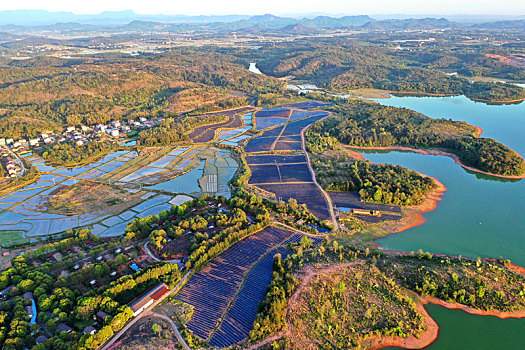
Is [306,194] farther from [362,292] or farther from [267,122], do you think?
[267,122]

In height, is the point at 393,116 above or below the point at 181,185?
above

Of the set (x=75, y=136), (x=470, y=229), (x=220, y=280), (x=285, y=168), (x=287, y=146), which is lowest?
(x=220, y=280)

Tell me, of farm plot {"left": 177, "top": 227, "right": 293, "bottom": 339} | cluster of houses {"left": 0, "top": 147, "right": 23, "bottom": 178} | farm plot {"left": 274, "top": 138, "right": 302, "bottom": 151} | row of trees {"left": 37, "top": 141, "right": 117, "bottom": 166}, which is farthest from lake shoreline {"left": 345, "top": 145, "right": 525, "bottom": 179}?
cluster of houses {"left": 0, "top": 147, "right": 23, "bottom": 178}

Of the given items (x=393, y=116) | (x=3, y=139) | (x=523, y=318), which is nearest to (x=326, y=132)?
(x=393, y=116)

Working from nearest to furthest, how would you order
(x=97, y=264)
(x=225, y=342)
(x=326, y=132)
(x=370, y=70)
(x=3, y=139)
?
(x=225, y=342) → (x=97, y=264) → (x=3, y=139) → (x=326, y=132) → (x=370, y=70)

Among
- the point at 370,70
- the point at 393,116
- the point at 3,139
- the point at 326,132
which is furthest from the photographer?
the point at 370,70

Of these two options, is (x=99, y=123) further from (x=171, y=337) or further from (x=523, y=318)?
(x=523, y=318)

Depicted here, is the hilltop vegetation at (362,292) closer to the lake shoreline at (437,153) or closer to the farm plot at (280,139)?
the lake shoreline at (437,153)

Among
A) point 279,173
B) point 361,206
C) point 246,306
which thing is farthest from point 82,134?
point 246,306
